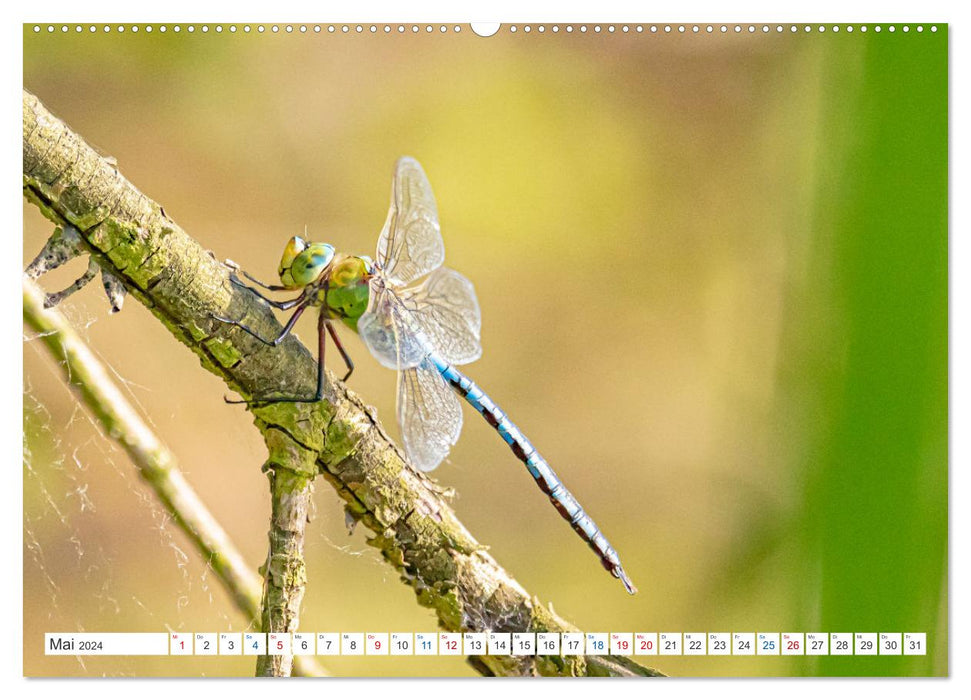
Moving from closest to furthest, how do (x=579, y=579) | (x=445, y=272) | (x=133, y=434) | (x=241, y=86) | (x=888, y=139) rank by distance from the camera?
(x=133, y=434) < (x=445, y=272) < (x=888, y=139) < (x=241, y=86) < (x=579, y=579)

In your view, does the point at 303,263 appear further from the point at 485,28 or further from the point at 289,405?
the point at 485,28

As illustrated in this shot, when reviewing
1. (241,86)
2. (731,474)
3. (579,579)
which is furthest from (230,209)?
(731,474)

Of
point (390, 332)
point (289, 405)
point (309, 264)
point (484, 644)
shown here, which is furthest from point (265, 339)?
point (484, 644)

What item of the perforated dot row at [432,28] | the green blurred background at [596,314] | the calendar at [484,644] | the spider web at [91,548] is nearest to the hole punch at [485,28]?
the perforated dot row at [432,28]

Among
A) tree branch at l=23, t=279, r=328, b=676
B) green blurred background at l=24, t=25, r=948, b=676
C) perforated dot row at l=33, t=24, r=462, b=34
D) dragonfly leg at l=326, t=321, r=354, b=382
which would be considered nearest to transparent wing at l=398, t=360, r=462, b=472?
dragonfly leg at l=326, t=321, r=354, b=382

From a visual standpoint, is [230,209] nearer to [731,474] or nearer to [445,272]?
[445,272]
